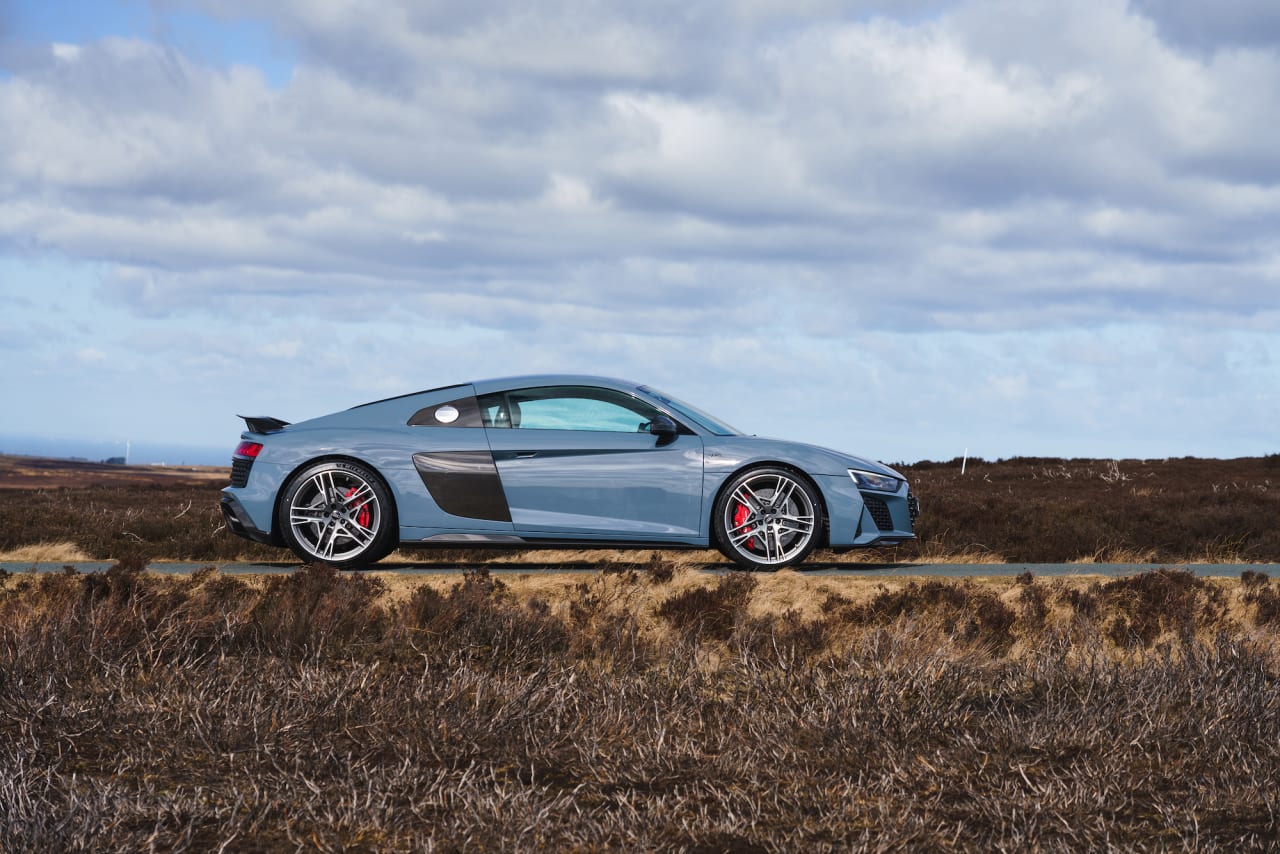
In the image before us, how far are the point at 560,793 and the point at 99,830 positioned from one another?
65.1 inches

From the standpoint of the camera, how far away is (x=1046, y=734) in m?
5.55

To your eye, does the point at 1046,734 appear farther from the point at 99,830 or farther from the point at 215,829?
the point at 99,830

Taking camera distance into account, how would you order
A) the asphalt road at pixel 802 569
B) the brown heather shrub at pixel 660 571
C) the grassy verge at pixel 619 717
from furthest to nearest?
1. the asphalt road at pixel 802 569
2. the brown heather shrub at pixel 660 571
3. the grassy verge at pixel 619 717

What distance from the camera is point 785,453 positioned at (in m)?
9.13

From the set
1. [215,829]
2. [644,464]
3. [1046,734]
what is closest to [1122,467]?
[644,464]

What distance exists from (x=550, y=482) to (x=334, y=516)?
69.9 inches

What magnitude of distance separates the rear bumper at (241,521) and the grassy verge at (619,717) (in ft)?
1.93

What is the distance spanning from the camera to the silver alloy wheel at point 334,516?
9227 millimetres

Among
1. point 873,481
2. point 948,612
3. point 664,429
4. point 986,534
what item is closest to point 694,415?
point 664,429

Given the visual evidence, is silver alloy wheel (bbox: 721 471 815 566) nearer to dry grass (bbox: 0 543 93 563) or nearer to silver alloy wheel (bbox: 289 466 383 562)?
silver alloy wheel (bbox: 289 466 383 562)

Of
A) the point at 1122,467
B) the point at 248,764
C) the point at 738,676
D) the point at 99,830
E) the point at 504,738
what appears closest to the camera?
the point at 99,830

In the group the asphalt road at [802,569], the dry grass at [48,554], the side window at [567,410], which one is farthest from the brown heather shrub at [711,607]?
the dry grass at [48,554]

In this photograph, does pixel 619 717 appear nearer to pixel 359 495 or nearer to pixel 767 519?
pixel 767 519

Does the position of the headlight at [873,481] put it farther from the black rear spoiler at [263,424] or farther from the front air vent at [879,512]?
the black rear spoiler at [263,424]
